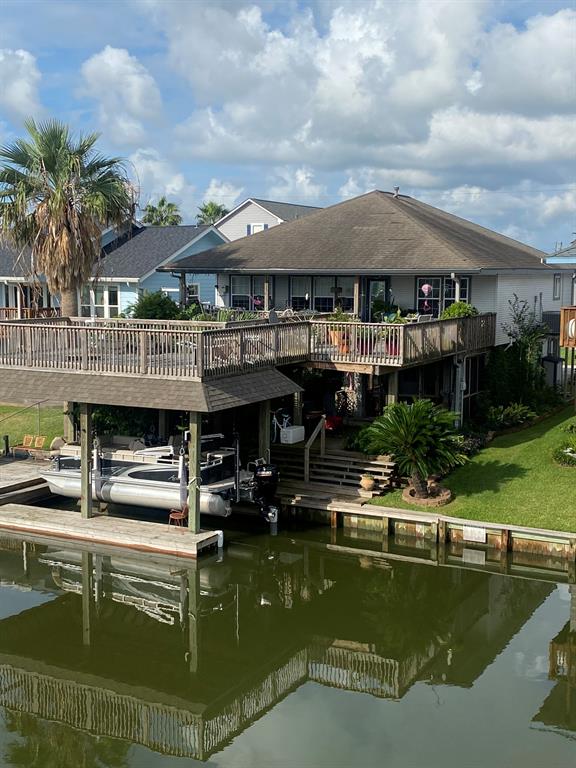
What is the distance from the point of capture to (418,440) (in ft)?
66.1

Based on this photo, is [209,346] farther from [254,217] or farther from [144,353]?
[254,217]

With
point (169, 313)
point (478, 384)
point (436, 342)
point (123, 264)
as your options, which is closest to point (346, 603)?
point (436, 342)

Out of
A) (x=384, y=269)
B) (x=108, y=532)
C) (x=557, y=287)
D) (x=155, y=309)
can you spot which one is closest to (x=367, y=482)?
(x=108, y=532)

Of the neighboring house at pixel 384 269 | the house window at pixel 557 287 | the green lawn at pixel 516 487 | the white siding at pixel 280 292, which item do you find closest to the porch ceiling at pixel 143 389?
the green lawn at pixel 516 487

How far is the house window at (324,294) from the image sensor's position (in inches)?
1131

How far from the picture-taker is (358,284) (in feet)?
88.2

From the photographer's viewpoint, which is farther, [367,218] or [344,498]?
[367,218]

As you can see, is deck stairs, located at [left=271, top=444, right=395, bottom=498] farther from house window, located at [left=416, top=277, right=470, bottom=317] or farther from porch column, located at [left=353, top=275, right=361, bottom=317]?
house window, located at [left=416, top=277, right=470, bottom=317]

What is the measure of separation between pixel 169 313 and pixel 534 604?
16.4 metres

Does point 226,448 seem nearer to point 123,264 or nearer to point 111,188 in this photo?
point 111,188

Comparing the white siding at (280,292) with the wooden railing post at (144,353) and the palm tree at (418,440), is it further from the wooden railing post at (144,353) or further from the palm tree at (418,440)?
the wooden railing post at (144,353)

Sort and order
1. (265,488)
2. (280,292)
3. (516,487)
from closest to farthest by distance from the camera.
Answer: (265,488), (516,487), (280,292)

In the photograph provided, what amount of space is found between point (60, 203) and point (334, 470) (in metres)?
11.4

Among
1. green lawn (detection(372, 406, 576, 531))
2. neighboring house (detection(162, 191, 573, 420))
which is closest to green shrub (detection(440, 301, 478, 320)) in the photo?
neighboring house (detection(162, 191, 573, 420))
